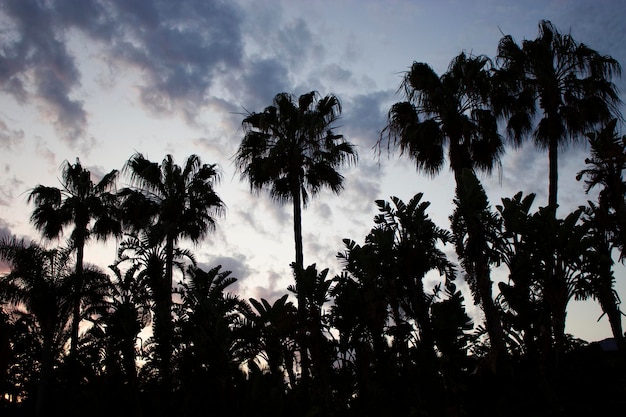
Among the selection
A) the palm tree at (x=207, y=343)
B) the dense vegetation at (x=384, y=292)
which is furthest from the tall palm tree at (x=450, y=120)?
the palm tree at (x=207, y=343)

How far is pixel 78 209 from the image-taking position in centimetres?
2934

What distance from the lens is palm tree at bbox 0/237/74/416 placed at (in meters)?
21.6

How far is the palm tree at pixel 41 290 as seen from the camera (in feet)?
71.0

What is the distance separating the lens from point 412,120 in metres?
20.9

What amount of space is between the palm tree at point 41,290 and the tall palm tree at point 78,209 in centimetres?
507

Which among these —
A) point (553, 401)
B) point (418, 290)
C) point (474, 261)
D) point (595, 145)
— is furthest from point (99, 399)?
point (595, 145)

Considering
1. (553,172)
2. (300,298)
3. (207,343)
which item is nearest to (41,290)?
(207,343)

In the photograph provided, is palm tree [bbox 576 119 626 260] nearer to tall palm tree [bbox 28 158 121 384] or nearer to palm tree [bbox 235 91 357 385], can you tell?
palm tree [bbox 235 91 357 385]

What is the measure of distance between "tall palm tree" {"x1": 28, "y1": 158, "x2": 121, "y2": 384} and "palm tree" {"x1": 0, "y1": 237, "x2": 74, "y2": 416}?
5068 mm

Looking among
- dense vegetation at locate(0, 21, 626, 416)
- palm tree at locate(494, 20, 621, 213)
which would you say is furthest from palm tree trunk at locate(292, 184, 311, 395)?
palm tree at locate(494, 20, 621, 213)

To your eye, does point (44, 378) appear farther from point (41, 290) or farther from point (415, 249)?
point (415, 249)

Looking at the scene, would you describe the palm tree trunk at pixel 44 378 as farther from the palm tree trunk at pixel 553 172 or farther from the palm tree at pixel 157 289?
the palm tree trunk at pixel 553 172

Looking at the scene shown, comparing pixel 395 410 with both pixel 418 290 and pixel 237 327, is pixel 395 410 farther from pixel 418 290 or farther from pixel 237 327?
pixel 237 327

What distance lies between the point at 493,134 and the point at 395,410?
10.7 m
